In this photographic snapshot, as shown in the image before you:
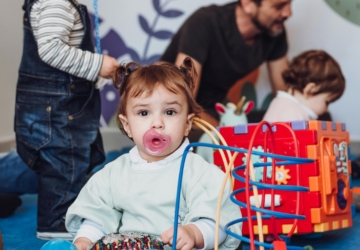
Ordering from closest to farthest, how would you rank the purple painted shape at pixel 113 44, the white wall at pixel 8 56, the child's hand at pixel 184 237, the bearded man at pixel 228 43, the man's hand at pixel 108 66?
1. the child's hand at pixel 184 237
2. the man's hand at pixel 108 66
3. the white wall at pixel 8 56
4. the bearded man at pixel 228 43
5. the purple painted shape at pixel 113 44

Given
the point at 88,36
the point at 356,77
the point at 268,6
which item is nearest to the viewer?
the point at 88,36

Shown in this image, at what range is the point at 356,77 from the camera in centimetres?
264

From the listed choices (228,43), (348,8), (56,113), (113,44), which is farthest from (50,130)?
(348,8)

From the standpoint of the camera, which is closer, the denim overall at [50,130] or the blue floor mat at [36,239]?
the blue floor mat at [36,239]

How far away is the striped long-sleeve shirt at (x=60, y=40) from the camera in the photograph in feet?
4.21

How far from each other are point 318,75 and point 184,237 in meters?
1.19

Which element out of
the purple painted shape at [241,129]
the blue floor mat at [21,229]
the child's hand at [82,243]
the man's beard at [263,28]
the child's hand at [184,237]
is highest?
the man's beard at [263,28]

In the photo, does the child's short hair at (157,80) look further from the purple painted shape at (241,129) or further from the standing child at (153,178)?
the purple painted shape at (241,129)

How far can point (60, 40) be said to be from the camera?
4.25ft

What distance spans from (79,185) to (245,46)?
136 cm

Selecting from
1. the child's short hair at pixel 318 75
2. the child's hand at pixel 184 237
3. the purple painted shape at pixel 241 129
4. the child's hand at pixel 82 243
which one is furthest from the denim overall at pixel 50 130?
the child's short hair at pixel 318 75

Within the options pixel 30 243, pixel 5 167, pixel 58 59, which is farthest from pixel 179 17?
pixel 30 243

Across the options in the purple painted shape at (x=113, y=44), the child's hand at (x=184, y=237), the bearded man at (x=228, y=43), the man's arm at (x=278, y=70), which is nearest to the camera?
the child's hand at (x=184, y=237)

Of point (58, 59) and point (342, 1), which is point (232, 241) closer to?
point (58, 59)
